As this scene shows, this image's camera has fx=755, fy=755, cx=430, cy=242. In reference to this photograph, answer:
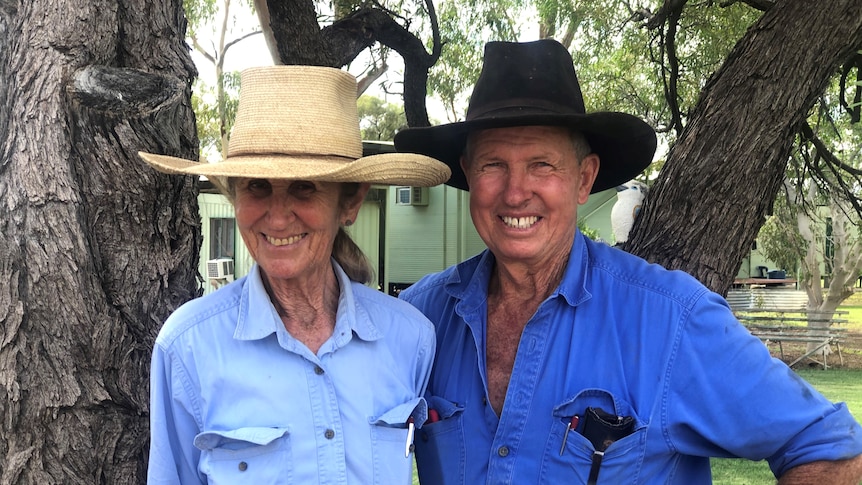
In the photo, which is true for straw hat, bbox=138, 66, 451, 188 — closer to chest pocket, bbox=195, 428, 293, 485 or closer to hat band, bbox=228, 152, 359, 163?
hat band, bbox=228, 152, 359, 163

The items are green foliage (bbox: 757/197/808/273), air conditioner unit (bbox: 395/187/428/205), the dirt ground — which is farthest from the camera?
air conditioner unit (bbox: 395/187/428/205)

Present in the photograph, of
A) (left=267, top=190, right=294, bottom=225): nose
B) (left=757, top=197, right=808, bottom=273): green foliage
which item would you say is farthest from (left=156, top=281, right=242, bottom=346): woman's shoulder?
(left=757, top=197, right=808, bottom=273): green foliage

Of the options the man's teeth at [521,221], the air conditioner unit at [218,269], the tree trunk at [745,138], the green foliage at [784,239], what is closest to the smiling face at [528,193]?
the man's teeth at [521,221]

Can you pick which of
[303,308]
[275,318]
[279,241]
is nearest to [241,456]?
[275,318]

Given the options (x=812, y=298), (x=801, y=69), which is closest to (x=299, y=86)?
(x=801, y=69)

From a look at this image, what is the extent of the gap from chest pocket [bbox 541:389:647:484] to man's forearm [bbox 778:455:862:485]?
0.39 metres

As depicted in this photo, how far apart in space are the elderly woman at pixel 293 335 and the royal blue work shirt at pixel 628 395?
174 mm

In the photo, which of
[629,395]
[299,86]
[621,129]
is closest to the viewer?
[629,395]

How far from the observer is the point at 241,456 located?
6.48 feet

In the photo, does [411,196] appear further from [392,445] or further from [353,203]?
[392,445]

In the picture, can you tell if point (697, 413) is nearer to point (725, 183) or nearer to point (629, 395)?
point (629, 395)

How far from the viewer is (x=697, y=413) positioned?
79.5 inches

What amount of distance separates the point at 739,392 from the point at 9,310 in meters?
1.99

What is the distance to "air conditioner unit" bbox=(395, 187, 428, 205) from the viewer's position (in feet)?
59.7
